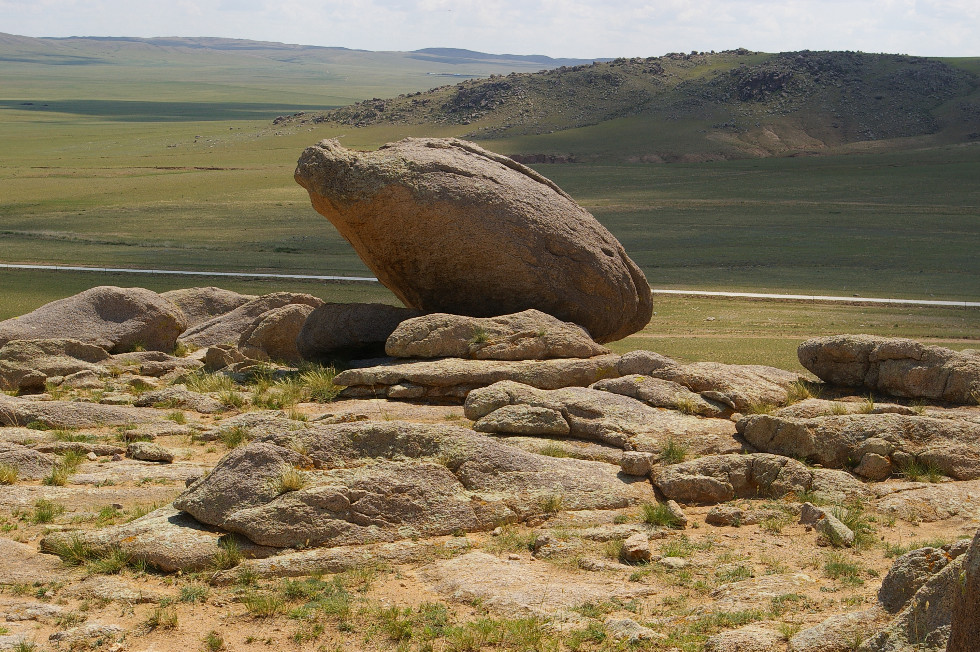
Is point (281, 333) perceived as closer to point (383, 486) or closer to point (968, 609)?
point (383, 486)

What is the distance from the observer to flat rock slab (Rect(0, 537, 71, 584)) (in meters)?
8.59

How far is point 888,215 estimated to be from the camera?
173 feet

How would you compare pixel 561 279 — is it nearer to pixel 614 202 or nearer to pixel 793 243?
pixel 793 243

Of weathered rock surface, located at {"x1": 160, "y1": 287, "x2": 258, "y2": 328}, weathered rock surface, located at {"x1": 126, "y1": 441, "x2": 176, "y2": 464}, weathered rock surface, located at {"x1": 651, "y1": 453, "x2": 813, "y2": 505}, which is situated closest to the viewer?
weathered rock surface, located at {"x1": 651, "y1": 453, "x2": 813, "y2": 505}

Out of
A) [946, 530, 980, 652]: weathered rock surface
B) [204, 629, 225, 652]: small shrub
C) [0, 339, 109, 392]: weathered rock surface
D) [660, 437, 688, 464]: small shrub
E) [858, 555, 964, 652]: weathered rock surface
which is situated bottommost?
[0, 339, 109, 392]: weathered rock surface

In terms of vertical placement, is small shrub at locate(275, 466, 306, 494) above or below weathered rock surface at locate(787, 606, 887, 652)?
below

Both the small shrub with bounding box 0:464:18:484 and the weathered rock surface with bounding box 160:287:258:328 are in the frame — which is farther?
the weathered rock surface with bounding box 160:287:258:328

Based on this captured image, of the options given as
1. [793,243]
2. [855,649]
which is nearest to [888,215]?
Result: [793,243]

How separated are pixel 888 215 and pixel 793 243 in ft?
37.6

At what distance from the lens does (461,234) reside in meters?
18.4

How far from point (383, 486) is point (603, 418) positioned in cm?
380

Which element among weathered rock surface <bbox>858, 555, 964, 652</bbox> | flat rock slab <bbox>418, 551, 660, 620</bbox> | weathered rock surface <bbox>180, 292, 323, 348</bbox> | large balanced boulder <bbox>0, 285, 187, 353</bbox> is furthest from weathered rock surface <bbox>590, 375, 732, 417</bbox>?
large balanced boulder <bbox>0, 285, 187, 353</bbox>

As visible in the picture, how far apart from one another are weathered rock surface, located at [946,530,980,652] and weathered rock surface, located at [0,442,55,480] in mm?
9871

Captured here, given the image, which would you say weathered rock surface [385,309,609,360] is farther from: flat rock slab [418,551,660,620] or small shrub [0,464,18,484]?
flat rock slab [418,551,660,620]
